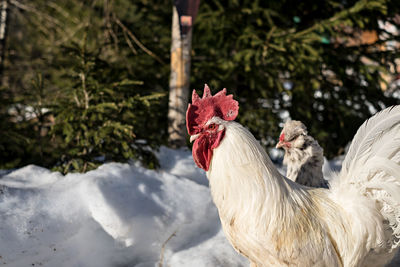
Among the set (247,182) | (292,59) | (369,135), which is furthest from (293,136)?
(292,59)

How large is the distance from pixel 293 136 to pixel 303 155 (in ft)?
0.66

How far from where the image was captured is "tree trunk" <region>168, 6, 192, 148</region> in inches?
187

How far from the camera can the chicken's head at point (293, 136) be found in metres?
3.14

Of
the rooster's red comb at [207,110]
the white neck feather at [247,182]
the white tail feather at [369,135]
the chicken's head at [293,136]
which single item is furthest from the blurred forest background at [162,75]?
the white tail feather at [369,135]

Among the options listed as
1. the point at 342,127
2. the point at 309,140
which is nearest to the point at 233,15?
the point at 342,127

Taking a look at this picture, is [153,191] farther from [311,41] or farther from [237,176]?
[311,41]

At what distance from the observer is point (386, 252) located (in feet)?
7.42

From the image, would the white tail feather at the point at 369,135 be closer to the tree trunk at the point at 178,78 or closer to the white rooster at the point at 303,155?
the white rooster at the point at 303,155

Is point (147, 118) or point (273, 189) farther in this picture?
point (147, 118)

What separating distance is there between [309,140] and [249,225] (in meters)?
1.35

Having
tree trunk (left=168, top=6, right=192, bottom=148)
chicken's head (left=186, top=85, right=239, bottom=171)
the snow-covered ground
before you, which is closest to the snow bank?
the snow-covered ground

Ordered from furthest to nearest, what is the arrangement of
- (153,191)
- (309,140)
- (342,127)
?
(342,127), (153,191), (309,140)

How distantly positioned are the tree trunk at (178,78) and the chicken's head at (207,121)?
8.53 feet

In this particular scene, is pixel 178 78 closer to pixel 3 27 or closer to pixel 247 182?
pixel 247 182
